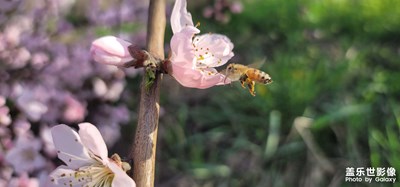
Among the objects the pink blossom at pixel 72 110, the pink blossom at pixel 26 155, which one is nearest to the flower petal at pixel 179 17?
the pink blossom at pixel 26 155

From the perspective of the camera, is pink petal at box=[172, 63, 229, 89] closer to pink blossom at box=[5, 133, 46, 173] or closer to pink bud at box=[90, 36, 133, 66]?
pink bud at box=[90, 36, 133, 66]

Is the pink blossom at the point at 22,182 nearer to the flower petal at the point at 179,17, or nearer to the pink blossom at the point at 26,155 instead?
the pink blossom at the point at 26,155

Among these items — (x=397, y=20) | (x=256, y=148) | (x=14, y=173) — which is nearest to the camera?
(x=14, y=173)

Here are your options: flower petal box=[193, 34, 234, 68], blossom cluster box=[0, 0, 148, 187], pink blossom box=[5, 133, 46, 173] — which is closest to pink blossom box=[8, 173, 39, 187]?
blossom cluster box=[0, 0, 148, 187]

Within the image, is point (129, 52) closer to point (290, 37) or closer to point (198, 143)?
point (198, 143)

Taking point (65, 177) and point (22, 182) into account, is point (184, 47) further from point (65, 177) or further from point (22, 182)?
point (22, 182)

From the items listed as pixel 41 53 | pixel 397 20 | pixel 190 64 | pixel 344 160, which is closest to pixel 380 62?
pixel 397 20
